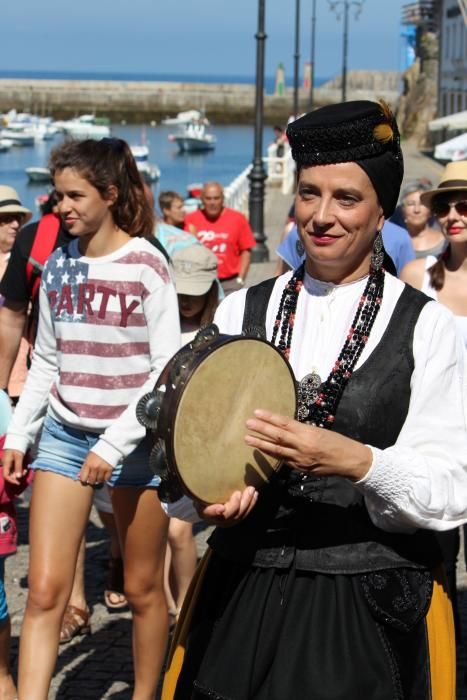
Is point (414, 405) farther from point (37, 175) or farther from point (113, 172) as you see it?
point (37, 175)

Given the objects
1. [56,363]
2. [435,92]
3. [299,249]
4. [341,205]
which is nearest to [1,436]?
[56,363]

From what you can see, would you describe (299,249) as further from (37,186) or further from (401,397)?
(37,186)

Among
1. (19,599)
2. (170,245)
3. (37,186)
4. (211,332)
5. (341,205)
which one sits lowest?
(37,186)

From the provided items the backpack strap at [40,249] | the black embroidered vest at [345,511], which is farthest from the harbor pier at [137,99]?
the black embroidered vest at [345,511]

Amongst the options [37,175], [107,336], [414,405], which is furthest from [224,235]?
[37,175]

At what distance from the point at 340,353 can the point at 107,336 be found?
1.48m

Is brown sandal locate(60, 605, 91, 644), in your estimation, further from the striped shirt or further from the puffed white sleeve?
the puffed white sleeve

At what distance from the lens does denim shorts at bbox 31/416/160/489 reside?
4.16 meters

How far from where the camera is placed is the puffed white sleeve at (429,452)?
2664mm

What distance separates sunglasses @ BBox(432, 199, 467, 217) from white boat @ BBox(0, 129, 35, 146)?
81021 mm

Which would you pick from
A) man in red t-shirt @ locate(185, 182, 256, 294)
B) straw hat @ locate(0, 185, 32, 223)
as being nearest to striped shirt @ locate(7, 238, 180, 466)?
straw hat @ locate(0, 185, 32, 223)

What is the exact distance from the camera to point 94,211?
4301 mm

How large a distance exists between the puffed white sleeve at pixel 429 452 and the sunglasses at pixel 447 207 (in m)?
2.40

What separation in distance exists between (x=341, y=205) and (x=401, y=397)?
463 mm
